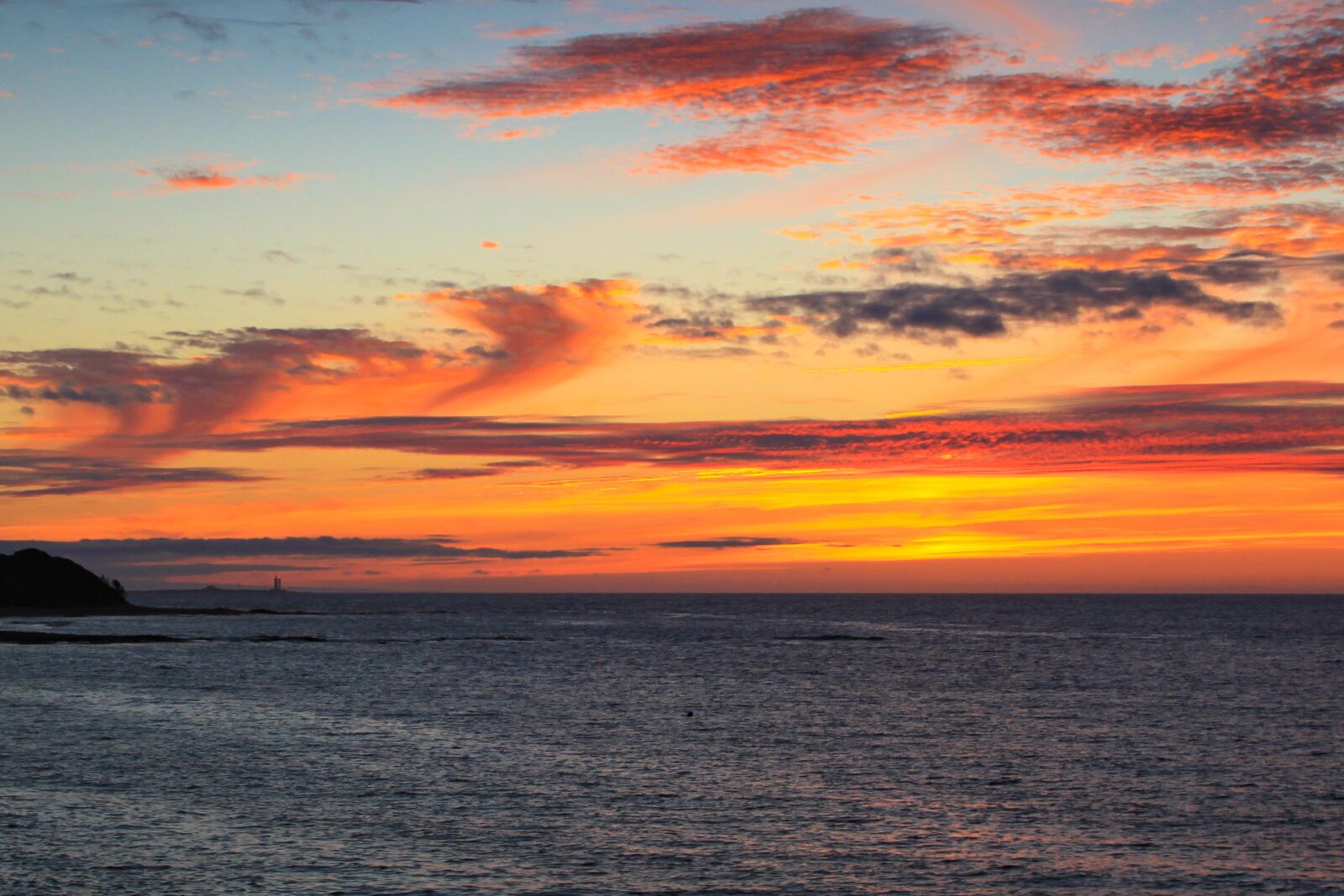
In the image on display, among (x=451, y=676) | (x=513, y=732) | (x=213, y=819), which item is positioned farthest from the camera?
(x=451, y=676)

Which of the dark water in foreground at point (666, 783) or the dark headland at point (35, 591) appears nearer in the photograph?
the dark water in foreground at point (666, 783)

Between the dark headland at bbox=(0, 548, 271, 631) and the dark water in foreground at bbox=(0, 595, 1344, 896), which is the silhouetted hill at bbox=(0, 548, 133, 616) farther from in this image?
the dark water in foreground at bbox=(0, 595, 1344, 896)

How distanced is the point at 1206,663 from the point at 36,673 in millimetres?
90177

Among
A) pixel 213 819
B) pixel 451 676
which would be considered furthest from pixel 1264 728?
pixel 451 676

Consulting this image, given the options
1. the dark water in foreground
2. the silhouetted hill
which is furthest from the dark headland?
the dark water in foreground

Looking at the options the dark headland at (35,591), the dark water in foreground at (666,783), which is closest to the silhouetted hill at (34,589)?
the dark headland at (35,591)

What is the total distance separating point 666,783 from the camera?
41812mm

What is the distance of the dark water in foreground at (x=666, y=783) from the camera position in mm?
29609

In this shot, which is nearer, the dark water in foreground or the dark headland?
the dark water in foreground

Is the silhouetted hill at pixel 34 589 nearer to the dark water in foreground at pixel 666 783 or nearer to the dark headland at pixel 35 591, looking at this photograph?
the dark headland at pixel 35 591

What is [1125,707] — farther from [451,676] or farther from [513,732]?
[451,676]

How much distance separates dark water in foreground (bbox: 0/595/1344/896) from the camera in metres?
29.6

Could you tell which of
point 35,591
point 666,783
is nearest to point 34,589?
point 35,591

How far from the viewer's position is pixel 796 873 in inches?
1166
